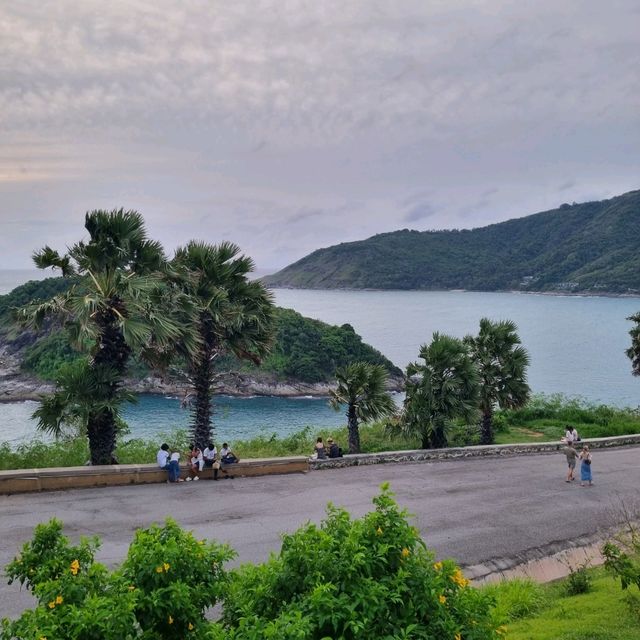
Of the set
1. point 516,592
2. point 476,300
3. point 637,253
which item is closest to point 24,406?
point 516,592

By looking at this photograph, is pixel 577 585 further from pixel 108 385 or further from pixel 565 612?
pixel 108 385

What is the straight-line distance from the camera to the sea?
53.2 metres

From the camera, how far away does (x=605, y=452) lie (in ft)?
72.3

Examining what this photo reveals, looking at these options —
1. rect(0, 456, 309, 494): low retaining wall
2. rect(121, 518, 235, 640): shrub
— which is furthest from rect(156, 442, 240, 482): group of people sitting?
rect(121, 518, 235, 640): shrub

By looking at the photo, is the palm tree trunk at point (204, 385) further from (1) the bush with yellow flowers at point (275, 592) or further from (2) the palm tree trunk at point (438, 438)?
(1) the bush with yellow flowers at point (275, 592)

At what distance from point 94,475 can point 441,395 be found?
40.4ft

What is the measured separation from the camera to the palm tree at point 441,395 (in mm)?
21641

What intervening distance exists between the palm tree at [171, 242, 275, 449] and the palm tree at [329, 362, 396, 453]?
244 inches

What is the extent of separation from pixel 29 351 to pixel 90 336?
61.9m

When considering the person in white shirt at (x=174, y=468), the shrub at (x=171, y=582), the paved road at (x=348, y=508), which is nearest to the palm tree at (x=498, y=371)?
the paved road at (x=348, y=508)

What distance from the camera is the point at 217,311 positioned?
54.3 feet

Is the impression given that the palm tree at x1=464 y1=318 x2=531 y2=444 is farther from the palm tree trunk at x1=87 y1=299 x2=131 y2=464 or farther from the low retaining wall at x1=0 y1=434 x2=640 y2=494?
the palm tree trunk at x1=87 y1=299 x2=131 y2=464

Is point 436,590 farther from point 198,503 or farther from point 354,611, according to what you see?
point 198,503

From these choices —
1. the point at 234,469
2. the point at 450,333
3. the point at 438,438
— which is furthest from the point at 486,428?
the point at 450,333
